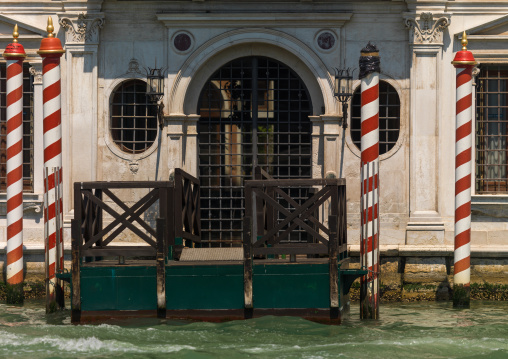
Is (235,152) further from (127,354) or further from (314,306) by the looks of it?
(127,354)

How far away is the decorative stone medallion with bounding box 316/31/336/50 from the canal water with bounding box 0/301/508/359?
4.66 m

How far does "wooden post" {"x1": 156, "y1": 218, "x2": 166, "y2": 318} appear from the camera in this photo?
15.9 meters

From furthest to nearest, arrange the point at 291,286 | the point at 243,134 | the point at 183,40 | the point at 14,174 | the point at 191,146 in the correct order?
the point at 243,134 → the point at 191,146 → the point at 183,40 → the point at 14,174 → the point at 291,286

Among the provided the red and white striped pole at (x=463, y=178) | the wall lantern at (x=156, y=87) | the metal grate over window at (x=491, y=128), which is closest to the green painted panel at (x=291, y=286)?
the red and white striped pole at (x=463, y=178)

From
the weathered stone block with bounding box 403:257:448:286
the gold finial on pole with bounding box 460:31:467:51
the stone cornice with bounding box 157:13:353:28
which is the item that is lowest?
the weathered stone block with bounding box 403:257:448:286

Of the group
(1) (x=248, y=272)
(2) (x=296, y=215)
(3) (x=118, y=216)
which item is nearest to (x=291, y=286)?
(1) (x=248, y=272)

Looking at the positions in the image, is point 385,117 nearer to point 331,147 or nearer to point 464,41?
point 331,147

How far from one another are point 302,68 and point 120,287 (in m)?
5.44

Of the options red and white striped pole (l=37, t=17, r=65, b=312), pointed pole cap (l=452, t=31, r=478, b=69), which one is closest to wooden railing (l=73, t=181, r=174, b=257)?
red and white striped pole (l=37, t=17, r=65, b=312)

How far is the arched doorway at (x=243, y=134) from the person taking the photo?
65.0 ft

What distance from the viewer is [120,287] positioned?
52.8 feet

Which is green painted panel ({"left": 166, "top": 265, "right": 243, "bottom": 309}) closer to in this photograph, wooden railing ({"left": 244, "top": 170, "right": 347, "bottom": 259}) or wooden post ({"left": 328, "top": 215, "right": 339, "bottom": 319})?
wooden railing ({"left": 244, "top": 170, "right": 347, "bottom": 259})

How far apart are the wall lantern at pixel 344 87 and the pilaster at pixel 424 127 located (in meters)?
0.99

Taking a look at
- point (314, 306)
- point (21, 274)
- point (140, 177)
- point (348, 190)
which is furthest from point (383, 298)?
point (21, 274)
